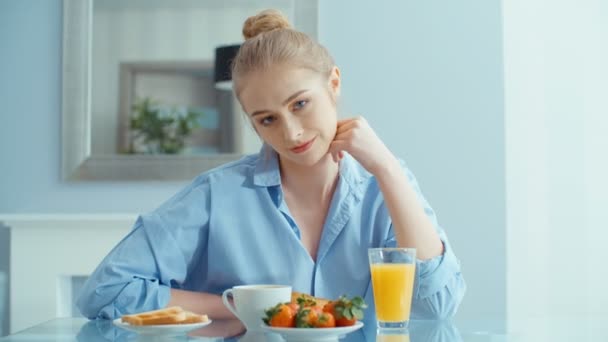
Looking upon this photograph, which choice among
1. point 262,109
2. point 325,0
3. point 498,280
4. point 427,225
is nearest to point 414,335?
point 427,225

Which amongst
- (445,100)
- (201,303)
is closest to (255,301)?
(201,303)

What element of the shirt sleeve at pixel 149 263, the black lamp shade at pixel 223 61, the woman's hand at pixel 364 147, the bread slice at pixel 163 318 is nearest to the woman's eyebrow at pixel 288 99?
the woman's hand at pixel 364 147

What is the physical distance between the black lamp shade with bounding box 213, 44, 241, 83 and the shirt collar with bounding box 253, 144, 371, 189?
5.15 feet

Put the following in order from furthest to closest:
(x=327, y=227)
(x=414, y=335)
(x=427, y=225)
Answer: (x=327, y=227) < (x=427, y=225) < (x=414, y=335)

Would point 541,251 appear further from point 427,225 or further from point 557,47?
point 427,225

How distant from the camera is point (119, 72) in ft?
11.4

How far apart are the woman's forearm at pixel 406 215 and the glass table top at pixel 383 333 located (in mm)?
148

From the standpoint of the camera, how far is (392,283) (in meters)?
1.38

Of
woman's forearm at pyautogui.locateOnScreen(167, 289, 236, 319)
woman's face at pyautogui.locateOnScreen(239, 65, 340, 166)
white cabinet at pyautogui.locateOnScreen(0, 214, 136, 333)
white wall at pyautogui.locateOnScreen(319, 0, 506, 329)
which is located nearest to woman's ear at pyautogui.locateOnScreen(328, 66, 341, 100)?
woman's face at pyautogui.locateOnScreen(239, 65, 340, 166)

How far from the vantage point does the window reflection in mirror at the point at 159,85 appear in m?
3.45

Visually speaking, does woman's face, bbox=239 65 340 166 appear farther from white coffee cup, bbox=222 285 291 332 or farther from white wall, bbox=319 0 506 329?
white wall, bbox=319 0 506 329

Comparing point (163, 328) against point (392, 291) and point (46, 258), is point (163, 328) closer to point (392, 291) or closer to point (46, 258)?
point (392, 291)

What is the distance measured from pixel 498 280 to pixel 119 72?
178cm

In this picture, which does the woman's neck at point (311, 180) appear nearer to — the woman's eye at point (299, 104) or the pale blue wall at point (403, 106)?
the woman's eye at point (299, 104)
